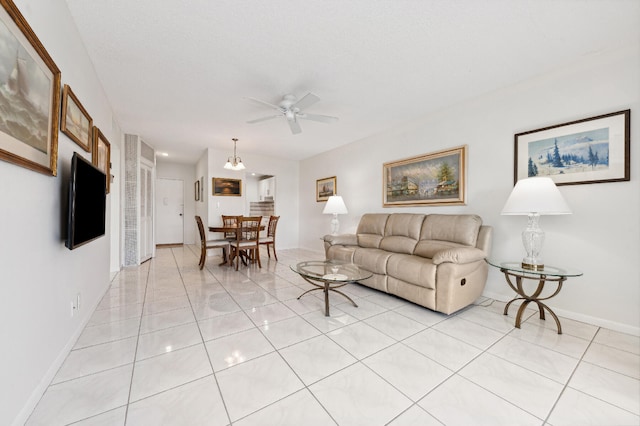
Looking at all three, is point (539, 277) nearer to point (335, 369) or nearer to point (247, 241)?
point (335, 369)

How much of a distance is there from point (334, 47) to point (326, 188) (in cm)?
369

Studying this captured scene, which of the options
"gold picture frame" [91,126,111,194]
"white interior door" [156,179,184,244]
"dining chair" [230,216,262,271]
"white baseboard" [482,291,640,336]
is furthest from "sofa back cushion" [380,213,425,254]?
"white interior door" [156,179,184,244]

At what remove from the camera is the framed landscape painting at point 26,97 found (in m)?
1.04

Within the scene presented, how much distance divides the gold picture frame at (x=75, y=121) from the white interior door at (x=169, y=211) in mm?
5286

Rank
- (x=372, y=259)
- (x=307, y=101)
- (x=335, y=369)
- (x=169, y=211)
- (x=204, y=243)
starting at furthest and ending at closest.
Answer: (x=169, y=211) → (x=204, y=243) → (x=372, y=259) → (x=307, y=101) → (x=335, y=369)

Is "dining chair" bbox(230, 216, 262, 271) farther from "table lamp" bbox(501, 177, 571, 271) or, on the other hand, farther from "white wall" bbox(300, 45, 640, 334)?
"table lamp" bbox(501, 177, 571, 271)

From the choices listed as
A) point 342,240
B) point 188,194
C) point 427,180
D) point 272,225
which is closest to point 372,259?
point 342,240

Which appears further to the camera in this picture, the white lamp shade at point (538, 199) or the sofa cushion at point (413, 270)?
the sofa cushion at point (413, 270)

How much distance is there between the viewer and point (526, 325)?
2273 mm

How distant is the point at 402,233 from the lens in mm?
3531

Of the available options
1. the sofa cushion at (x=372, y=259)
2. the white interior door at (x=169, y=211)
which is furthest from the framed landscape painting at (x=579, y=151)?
the white interior door at (x=169, y=211)

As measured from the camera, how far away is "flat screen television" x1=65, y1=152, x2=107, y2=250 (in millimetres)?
1548

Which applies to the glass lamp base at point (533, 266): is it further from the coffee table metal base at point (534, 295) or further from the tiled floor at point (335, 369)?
the tiled floor at point (335, 369)

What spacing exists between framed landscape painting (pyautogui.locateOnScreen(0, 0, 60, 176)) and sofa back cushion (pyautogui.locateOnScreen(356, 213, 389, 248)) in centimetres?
338
